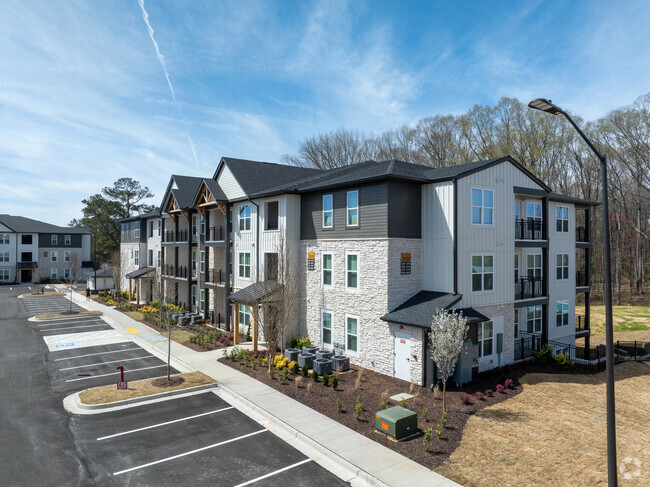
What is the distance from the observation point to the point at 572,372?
65.1ft

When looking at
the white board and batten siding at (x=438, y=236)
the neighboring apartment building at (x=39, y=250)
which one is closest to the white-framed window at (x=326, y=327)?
the white board and batten siding at (x=438, y=236)

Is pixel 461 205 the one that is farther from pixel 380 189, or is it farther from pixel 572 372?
pixel 572 372

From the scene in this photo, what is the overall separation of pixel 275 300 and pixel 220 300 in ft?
39.6

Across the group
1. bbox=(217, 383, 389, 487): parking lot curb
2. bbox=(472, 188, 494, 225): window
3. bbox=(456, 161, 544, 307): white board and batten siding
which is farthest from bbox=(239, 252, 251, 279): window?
bbox=(472, 188, 494, 225): window

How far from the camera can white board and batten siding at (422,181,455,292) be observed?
1848 cm

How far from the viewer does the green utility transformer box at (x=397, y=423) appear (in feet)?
39.5

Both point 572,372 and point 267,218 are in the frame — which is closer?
point 572,372

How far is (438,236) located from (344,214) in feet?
16.0

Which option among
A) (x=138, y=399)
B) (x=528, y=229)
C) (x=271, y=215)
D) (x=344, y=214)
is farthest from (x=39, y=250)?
(x=528, y=229)

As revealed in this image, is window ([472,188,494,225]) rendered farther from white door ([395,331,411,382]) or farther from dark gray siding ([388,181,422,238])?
white door ([395,331,411,382])

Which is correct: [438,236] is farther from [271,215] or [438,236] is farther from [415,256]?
[271,215]

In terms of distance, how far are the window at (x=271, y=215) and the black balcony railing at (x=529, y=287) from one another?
14.6 m

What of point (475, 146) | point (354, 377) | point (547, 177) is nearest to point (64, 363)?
point (354, 377)

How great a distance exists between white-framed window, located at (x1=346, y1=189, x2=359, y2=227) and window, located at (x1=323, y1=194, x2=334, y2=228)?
1296mm
